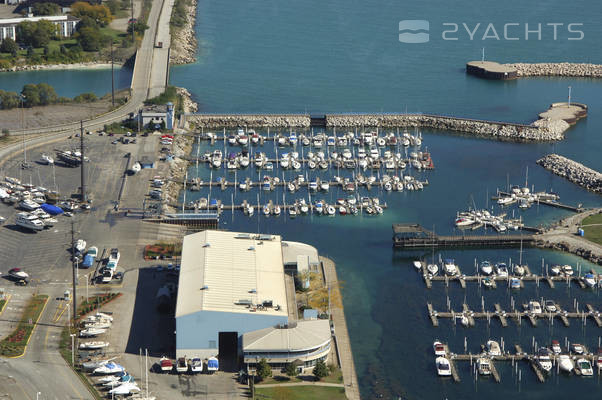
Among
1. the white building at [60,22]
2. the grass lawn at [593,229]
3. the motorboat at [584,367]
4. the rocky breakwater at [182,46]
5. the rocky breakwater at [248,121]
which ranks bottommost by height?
the motorboat at [584,367]

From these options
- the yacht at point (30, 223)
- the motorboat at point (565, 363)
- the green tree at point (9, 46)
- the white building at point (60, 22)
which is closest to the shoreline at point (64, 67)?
the green tree at point (9, 46)

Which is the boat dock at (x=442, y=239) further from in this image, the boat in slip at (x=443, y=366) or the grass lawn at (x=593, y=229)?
the boat in slip at (x=443, y=366)

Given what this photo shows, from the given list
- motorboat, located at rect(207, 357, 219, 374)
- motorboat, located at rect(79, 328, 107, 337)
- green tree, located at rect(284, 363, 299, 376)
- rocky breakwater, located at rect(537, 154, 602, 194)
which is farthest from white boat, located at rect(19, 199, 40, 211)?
rocky breakwater, located at rect(537, 154, 602, 194)

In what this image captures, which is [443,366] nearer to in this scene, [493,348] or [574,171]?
[493,348]

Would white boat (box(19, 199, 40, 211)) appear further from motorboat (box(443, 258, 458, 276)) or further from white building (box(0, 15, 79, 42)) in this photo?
white building (box(0, 15, 79, 42))

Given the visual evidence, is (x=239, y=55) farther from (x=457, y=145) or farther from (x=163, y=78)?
(x=457, y=145)

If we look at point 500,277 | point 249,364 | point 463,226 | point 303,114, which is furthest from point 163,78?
point 249,364
